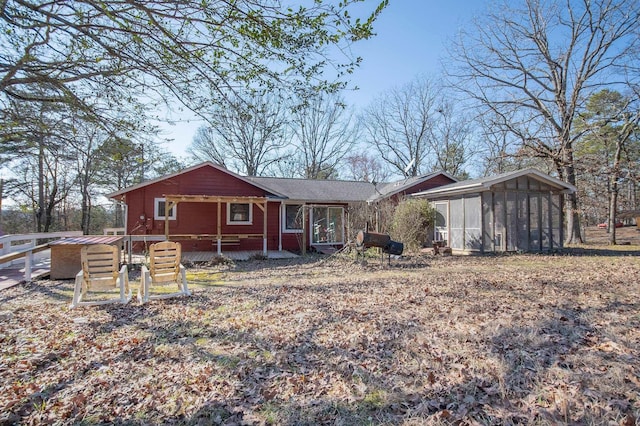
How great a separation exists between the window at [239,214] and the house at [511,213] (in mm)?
8864

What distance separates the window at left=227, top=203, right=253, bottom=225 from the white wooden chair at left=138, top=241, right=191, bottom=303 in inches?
333

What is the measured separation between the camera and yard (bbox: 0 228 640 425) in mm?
2791

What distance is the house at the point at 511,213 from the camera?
45.1ft

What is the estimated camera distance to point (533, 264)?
10.7 m

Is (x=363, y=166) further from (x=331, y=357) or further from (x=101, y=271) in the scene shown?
(x=331, y=357)

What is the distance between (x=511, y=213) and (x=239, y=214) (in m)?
11.4

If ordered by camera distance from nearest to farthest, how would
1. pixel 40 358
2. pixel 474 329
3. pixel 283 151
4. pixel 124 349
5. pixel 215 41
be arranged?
pixel 40 358
pixel 124 349
pixel 474 329
pixel 215 41
pixel 283 151

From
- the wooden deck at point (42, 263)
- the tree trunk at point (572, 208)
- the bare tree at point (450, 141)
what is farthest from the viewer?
Result: the bare tree at point (450, 141)

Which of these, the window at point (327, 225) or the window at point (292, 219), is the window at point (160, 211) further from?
the window at point (327, 225)

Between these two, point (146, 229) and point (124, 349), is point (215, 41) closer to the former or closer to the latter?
point (124, 349)

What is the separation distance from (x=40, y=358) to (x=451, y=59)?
22.3 meters

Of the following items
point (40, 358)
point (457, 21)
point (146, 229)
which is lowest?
point (40, 358)

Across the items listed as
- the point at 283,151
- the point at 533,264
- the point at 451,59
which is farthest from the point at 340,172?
the point at 533,264

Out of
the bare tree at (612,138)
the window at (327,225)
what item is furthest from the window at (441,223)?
the bare tree at (612,138)
